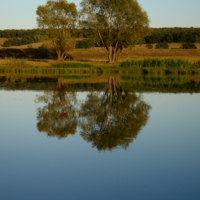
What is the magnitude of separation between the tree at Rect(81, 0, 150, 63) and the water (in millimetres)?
27586

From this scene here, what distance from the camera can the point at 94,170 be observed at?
24.5 feet

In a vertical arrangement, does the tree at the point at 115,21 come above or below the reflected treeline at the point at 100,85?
above

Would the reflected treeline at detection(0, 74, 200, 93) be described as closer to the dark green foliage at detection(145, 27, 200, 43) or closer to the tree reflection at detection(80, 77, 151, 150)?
the tree reflection at detection(80, 77, 151, 150)

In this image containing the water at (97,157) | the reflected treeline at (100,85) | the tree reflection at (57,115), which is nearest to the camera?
the water at (97,157)

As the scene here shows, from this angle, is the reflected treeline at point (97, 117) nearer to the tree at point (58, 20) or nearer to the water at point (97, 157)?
the water at point (97, 157)

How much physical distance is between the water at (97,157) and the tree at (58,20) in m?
31.6

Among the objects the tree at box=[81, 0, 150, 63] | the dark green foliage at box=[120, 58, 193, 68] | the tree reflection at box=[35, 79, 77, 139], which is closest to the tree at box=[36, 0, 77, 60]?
the tree at box=[81, 0, 150, 63]

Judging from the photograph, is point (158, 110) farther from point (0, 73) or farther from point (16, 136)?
point (0, 73)

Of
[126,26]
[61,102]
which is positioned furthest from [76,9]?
[61,102]

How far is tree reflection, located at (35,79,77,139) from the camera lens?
36.4 feet

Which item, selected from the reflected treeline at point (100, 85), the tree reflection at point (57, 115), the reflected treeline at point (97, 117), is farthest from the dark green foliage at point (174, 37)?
the tree reflection at point (57, 115)

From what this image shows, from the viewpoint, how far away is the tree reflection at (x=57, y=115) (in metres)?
11.1

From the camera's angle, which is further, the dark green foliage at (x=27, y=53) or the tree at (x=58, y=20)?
the dark green foliage at (x=27, y=53)

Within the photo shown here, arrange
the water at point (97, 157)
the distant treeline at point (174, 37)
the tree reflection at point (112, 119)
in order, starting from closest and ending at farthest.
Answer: the water at point (97, 157) < the tree reflection at point (112, 119) < the distant treeline at point (174, 37)
